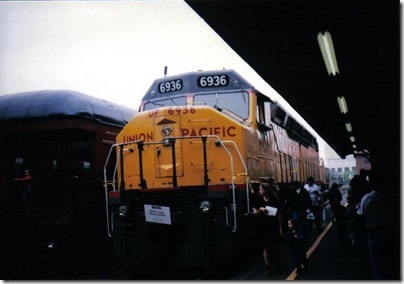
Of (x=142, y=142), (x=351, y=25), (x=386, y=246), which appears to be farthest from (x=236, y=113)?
(x=386, y=246)

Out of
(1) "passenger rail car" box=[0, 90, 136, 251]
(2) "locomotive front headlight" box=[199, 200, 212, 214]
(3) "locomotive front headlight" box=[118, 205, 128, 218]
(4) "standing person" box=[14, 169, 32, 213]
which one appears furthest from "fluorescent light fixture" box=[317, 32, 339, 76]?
(4) "standing person" box=[14, 169, 32, 213]

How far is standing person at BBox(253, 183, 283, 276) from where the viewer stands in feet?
25.0

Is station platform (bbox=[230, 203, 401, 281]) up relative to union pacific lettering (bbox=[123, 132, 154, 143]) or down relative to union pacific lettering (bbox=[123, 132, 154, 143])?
down

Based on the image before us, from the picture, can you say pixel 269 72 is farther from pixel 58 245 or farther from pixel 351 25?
pixel 58 245

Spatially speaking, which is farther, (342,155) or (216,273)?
(342,155)

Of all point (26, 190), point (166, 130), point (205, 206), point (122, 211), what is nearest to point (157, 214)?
point (122, 211)

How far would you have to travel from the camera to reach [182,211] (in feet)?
23.7

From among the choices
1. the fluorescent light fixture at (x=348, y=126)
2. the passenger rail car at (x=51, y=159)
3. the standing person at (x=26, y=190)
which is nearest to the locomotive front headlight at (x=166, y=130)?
the passenger rail car at (x=51, y=159)

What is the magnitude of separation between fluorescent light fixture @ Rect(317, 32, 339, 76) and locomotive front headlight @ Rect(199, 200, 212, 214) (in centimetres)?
285

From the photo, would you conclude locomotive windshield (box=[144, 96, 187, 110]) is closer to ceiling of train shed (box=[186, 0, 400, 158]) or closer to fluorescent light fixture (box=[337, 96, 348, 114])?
ceiling of train shed (box=[186, 0, 400, 158])

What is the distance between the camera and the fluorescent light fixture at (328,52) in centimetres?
707

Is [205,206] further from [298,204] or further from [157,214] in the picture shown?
[298,204]

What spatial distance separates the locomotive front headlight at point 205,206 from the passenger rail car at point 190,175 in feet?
0.05

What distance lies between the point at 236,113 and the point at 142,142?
1.95 m
